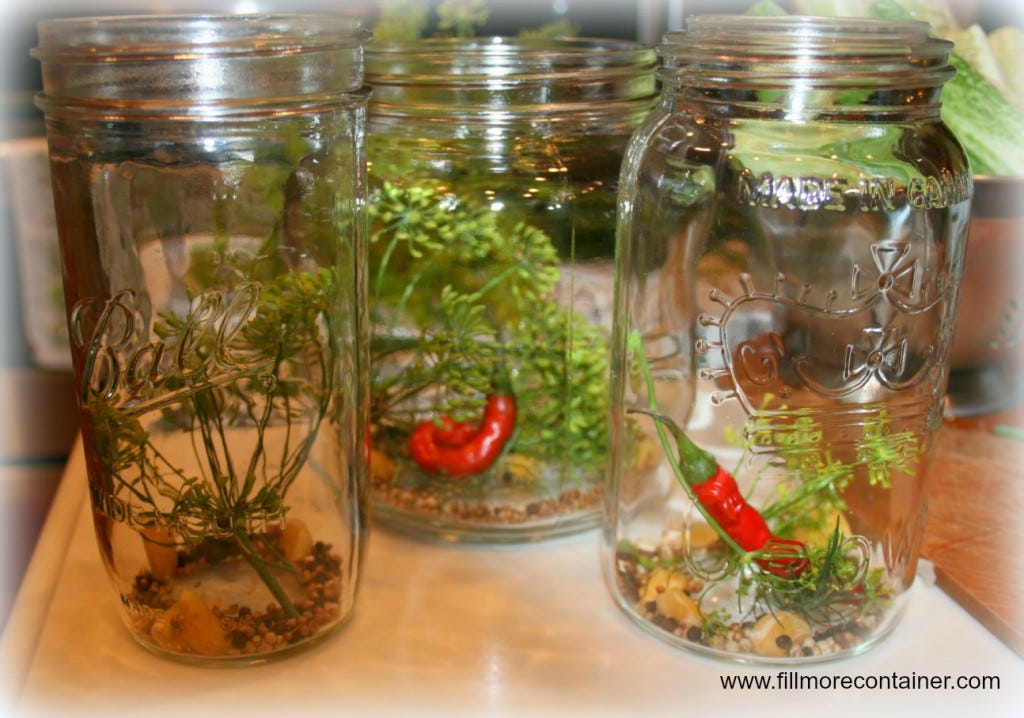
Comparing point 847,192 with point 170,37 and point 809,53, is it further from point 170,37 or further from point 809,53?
point 170,37

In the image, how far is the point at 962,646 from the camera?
0.66 m

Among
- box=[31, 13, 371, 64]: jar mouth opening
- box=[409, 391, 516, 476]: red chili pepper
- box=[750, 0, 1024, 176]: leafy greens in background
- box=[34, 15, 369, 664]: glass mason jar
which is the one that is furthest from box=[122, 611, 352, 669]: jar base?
box=[750, 0, 1024, 176]: leafy greens in background

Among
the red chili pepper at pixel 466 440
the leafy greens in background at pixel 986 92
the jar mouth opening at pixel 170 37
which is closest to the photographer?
the jar mouth opening at pixel 170 37

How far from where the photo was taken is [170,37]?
0.53m

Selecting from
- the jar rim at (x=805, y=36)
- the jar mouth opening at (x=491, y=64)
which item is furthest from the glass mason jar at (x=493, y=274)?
the jar rim at (x=805, y=36)

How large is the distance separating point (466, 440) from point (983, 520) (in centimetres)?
40

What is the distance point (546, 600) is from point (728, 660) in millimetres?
129

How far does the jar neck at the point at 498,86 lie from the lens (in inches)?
27.5

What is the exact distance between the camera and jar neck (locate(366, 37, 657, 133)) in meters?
0.70

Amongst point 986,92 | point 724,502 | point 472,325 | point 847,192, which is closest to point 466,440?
point 472,325

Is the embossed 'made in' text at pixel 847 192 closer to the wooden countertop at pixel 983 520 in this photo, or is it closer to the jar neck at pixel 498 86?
the jar neck at pixel 498 86

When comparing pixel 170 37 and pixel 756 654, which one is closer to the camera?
pixel 170 37

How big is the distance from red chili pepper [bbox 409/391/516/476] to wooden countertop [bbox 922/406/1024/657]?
31 centimetres

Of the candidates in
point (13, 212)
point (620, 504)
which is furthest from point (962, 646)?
point (13, 212)
